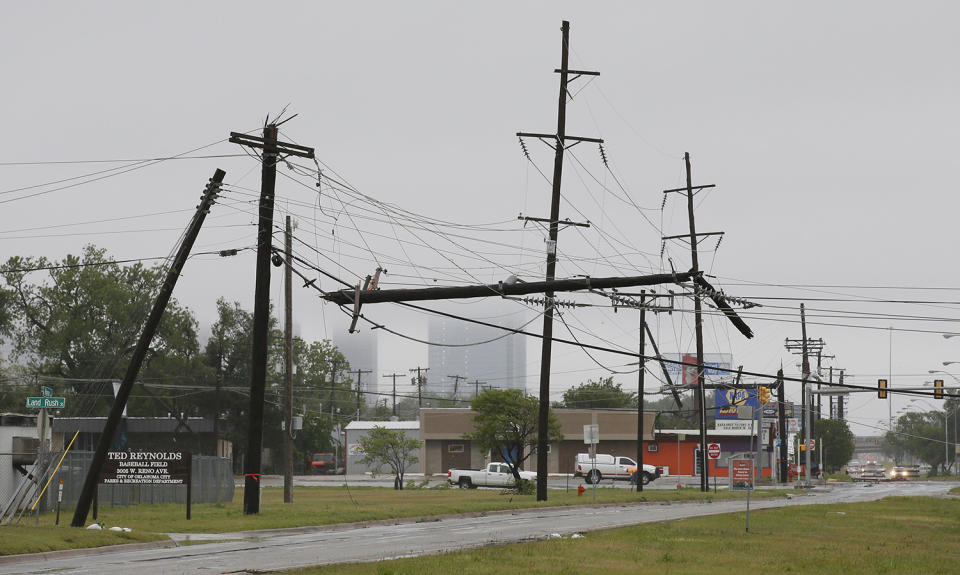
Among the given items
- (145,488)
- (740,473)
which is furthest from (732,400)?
(145,488)

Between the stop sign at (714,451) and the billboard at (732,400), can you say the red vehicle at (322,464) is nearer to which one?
the billboard at (732,400)

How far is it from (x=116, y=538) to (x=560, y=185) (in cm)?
2136

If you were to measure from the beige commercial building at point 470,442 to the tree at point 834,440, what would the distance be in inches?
1869

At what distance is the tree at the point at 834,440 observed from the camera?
131 meters

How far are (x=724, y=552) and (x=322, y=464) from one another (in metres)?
94.0

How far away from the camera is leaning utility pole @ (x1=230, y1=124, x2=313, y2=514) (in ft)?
96.1

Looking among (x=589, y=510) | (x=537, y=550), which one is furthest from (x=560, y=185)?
(x=537, y=550)

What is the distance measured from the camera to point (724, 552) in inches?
852

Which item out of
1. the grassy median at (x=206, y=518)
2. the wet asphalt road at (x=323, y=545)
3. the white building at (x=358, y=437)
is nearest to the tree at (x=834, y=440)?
the white building at (x=358, y=437)

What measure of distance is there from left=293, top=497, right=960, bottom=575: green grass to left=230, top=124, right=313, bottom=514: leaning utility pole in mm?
10594

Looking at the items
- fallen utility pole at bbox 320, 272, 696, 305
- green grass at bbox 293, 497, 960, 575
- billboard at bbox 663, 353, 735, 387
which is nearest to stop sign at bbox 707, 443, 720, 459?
billboard at bbox 663, 353, 735, 387

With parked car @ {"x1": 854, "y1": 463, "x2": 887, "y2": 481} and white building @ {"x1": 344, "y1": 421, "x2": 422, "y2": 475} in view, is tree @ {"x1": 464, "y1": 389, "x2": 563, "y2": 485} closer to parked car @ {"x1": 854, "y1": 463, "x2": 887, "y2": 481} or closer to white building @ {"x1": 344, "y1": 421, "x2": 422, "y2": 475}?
white building @ {"x1": 344, "y1": 421, "x2": 422, "y2": 475}

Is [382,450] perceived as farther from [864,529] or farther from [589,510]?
[864,529]

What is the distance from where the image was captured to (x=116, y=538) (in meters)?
23.6
